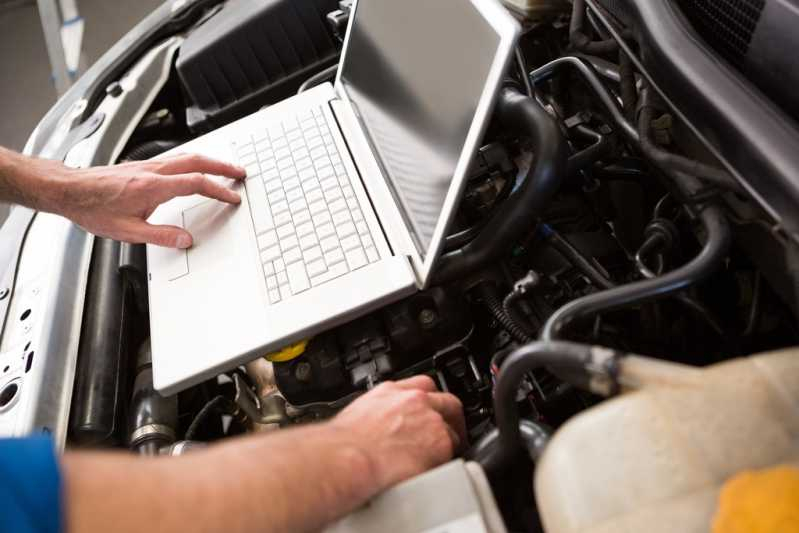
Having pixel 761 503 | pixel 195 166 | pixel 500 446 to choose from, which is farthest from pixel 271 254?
pixel 761 503

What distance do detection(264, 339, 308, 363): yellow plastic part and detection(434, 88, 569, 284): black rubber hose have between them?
8.0 inches

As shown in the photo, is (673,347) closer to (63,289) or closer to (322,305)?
(322,305)

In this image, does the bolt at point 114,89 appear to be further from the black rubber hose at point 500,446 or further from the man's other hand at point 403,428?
the black rubber hose at point 500,446

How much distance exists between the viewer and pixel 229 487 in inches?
19.1

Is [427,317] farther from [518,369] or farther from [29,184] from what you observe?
[29,184]

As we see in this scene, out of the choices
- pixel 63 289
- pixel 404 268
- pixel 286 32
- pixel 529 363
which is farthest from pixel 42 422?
pixel 286 32

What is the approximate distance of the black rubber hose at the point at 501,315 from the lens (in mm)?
726

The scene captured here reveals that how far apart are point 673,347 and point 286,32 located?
953 mm

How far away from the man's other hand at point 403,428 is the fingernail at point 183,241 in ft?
1.42

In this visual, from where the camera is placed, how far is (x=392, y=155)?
2.79ft

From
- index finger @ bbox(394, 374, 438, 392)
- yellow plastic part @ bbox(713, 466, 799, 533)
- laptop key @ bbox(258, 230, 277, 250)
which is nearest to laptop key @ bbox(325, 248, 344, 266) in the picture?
laptop key @ bbox(258, 230, 277, 250)

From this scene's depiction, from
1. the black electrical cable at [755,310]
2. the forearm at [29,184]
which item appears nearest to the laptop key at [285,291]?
the forearm at [29,184]

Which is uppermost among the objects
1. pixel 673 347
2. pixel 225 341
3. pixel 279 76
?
pixel 279 76

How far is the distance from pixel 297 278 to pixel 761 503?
59 centimetres
